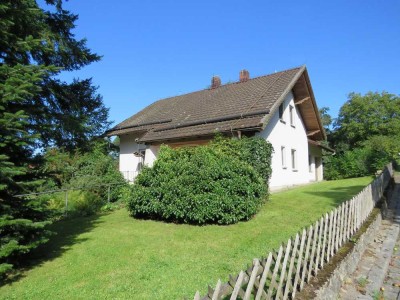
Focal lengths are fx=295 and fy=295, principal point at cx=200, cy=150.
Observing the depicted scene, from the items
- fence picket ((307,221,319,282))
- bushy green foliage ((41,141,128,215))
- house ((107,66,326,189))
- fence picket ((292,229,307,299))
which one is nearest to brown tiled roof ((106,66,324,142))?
house ((107,66,326,189))

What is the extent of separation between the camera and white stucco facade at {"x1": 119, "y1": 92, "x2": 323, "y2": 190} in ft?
54.8

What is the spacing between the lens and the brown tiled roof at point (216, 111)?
14.9m

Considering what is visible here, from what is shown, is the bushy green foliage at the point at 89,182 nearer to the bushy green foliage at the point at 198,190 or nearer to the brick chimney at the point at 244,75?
the bushy green foliage at the point at 198,190

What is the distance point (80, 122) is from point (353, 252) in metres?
7.00

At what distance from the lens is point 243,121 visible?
47.5 feet

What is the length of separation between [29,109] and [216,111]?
11.8 metres

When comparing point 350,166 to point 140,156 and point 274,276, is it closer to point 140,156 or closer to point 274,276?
point 140,156

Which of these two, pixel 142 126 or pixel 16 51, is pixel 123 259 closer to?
pixel 16 51

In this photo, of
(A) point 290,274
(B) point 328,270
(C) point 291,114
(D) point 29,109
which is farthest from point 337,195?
(D) point 29,109

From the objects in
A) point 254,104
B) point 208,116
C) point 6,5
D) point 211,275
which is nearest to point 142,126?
point 208,116

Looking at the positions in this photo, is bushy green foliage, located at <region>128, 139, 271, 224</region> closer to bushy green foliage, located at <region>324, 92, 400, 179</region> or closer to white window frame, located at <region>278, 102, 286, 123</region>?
white window frame, located at <region>278, 102, 286, 123</region>

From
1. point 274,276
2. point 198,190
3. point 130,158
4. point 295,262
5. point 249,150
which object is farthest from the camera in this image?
point 130,158

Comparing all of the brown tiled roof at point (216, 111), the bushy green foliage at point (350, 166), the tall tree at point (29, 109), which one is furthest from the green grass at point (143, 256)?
the bushy green foliage at point (350, 166)

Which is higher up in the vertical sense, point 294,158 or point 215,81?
point 215,81
